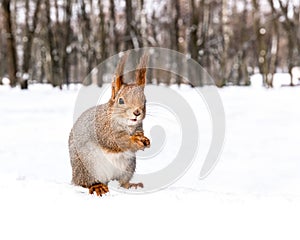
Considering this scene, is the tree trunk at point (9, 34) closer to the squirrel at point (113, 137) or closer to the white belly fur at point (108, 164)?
the squirrel at point (113, 137)

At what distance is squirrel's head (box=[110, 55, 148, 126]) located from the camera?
2.71 meters

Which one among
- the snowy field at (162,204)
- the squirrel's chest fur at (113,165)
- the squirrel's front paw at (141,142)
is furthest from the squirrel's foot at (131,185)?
the squirrel's front paw at (141,142)

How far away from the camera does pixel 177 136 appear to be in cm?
712

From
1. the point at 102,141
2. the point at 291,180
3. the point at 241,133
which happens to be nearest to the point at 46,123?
the point at 241,133

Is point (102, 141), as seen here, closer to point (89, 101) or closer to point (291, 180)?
point (89, 101)

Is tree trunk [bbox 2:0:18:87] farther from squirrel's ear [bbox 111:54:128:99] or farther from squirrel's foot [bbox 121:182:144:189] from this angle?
squirrel's ear [bbox 111:54:128:99]

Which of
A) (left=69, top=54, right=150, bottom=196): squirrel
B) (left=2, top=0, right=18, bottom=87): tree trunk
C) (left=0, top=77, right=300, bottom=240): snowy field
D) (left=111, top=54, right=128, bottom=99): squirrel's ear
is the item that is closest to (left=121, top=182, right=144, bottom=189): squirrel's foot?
(left=69, top=54, right=150, bottom=196): squirrel

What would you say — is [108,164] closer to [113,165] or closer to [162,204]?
[113,165]

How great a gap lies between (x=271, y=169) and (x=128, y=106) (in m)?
3.14

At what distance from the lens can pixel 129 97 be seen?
2701 millimetres

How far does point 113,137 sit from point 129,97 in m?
0.33

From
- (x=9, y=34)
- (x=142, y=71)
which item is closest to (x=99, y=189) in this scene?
(x=142, y=71)

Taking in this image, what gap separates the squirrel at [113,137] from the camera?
2.75 meters

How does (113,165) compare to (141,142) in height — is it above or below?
below
